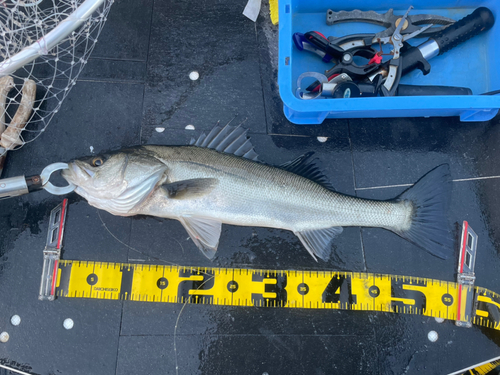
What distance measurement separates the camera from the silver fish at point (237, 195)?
2176 millimetres

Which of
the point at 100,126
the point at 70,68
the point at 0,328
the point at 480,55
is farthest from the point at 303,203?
the point at 0,328

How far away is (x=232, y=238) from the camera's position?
2592 millimetres

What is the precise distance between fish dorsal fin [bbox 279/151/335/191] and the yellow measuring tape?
29.6 inches

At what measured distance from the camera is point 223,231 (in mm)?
2590

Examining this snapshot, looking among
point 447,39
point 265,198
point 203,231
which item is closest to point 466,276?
point 265,198

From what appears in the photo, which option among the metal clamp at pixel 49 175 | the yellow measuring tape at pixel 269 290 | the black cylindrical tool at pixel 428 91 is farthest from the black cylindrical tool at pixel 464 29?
the metal clamp at pixel 49 175

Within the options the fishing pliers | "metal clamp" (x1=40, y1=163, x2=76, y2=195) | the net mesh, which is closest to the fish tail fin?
the fishing pliers

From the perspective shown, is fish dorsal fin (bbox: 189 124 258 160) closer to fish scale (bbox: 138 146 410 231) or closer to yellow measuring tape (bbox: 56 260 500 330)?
fish scale (bbox: 138 146 410 231)

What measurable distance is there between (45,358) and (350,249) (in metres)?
2.47

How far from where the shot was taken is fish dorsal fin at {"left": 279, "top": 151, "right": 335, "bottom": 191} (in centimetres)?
236

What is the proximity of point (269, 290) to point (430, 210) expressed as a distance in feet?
4.29

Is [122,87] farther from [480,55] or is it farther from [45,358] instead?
[480,55]

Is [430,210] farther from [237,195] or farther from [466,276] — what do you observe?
[237,195]

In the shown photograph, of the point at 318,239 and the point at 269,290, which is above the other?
the point at 318,239
